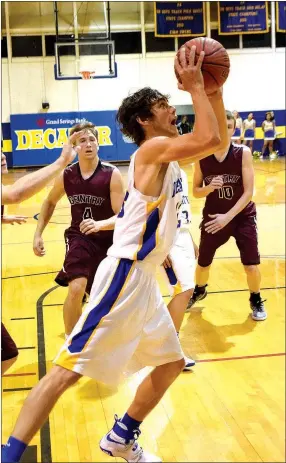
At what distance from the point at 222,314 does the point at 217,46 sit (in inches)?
88.4

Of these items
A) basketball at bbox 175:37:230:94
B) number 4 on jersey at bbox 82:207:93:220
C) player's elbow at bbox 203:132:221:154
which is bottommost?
number 4 on jersey at bbox 82:207:93:220

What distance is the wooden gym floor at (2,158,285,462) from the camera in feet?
6.93

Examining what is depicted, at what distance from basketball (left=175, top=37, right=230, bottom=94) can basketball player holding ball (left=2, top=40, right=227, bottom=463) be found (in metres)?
0.06

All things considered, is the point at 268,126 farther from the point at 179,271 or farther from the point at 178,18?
the point at 179,271

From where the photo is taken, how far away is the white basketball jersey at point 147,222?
6.45ft

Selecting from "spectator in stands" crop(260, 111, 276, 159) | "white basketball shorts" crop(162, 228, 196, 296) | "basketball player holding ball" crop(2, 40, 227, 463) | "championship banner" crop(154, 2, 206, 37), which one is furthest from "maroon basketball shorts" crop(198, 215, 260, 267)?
"spectator in stands" crop(260, 111, 276, 159)

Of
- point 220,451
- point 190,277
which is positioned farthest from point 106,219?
point 220,451

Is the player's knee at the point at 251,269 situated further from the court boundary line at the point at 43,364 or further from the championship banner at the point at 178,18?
the championship banner at the point at 178,18

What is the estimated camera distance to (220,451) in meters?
2.19

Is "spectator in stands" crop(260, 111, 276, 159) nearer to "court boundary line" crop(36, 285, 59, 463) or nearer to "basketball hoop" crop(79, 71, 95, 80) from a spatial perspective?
"basketball hoop" crop(79, 71, 95, 80)

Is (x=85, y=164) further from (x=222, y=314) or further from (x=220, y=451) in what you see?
(x=222, y=314)

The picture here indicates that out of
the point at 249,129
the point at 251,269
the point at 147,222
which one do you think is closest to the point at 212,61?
the point at 147,222

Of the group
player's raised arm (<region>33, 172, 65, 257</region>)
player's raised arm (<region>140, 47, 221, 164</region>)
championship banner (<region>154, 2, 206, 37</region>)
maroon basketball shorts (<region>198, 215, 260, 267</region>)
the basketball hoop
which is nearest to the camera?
player's raised arm (<region>140, 47, 221, 164</region>)

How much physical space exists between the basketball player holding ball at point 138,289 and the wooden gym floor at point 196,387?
24 centimetres
